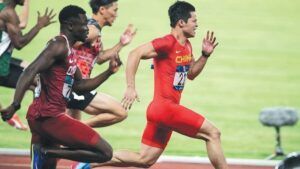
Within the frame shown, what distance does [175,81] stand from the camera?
10852mm

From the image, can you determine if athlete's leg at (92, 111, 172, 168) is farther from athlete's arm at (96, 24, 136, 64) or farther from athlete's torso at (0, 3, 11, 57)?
athlete's torso at (0, 3, 11, 57)

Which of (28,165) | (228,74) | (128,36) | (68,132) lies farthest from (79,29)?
(228,74)

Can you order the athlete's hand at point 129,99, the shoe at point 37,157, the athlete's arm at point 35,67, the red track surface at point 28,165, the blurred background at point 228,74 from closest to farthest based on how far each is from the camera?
the athlete's arm at point 35,67, the shoe at point 37,157, the athlete's hand at point 129,99, the red track surface at point 28,165, the blurred background at point 228,74

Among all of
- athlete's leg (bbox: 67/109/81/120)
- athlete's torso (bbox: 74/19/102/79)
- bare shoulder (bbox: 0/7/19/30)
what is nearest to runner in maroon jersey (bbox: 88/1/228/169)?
athlete's torso (bbox: 74/19/102/79)

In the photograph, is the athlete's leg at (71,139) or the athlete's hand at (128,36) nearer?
the athlete's leg at (71,139)

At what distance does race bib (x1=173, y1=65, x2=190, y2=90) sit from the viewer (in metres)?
10.8

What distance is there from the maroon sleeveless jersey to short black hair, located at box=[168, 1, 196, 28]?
4.98 ft

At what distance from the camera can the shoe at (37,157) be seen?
9953 millimetres

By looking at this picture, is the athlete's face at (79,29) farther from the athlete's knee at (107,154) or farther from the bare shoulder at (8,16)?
the bare shoulder at (8,16)

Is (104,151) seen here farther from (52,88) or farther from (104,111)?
(104,111)

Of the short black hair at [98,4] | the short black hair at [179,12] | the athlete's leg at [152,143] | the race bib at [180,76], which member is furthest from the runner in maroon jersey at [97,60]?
the athlete's leg at [152,143]

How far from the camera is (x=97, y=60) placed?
12.1 metres

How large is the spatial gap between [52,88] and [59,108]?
0.20 meters

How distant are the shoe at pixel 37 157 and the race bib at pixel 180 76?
5.45 feet
